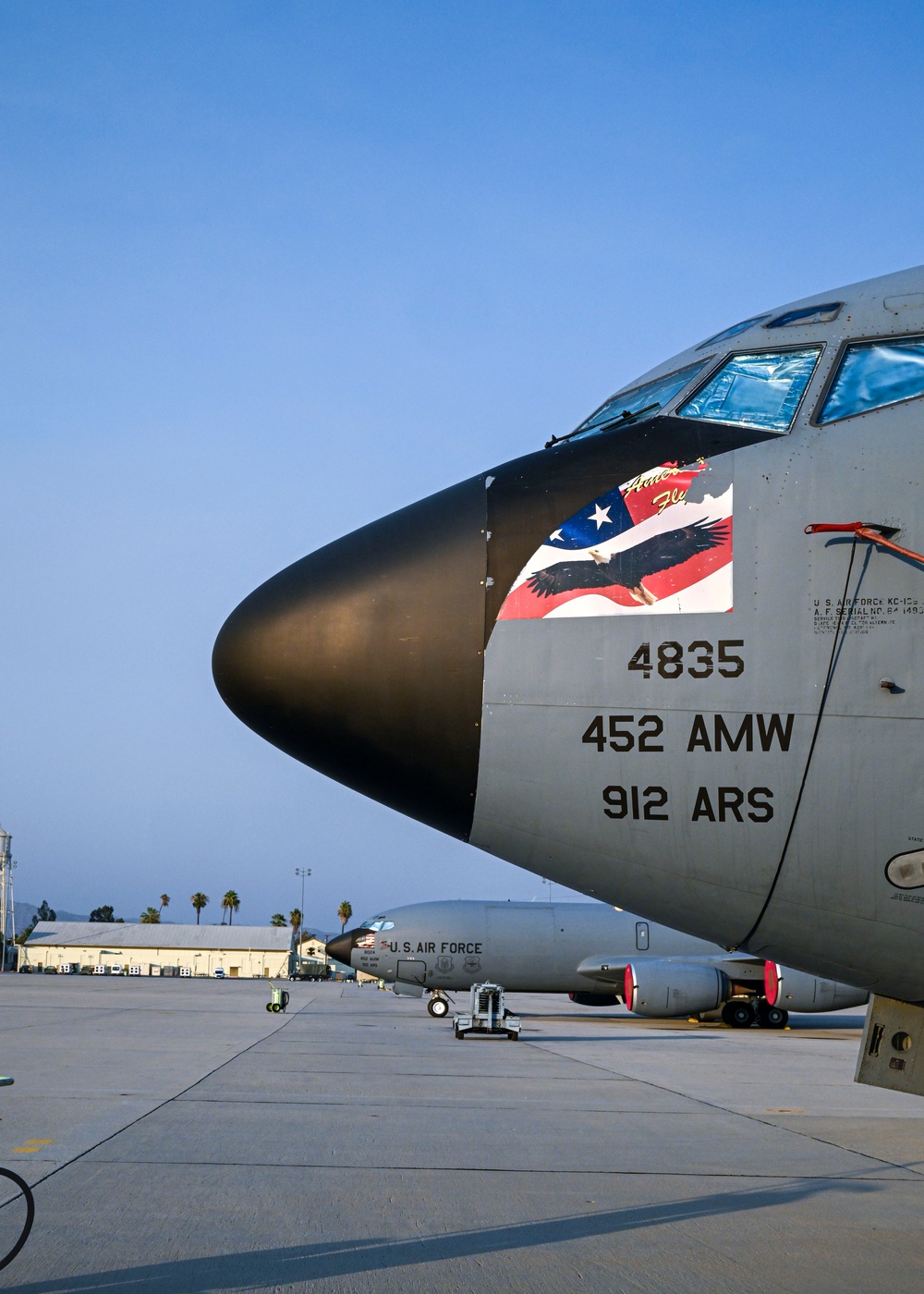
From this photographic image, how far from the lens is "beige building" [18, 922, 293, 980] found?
309ft

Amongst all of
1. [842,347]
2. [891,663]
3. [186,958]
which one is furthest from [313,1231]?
[186,958]

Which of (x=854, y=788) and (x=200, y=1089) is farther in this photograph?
(x=200, y=1089)

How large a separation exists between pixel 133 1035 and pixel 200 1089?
8.59 m

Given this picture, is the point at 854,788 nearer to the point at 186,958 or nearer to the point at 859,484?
the point at 859,484

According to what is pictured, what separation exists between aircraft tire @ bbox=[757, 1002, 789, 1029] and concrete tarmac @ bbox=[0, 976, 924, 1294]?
15.1 meters

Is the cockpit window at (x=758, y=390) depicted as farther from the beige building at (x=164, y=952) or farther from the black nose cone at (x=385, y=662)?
the beige building at (x=164, y=952)

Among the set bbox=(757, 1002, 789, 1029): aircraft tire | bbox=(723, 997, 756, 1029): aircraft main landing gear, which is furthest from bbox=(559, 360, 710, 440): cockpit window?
bbox=(757, 1002, 789, 1029): aircraft tire

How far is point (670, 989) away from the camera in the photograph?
25266 mm

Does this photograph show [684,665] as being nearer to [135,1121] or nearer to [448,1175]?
[448,1175]

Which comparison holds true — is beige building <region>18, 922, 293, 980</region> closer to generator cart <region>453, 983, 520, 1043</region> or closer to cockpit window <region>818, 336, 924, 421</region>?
generator cart <region>453, 983, 520, 1043</region>

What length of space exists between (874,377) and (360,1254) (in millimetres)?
4976

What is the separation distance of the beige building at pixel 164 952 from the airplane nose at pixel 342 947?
64393mm

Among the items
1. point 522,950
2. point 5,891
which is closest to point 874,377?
point 522,950

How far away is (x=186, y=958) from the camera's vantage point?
95.8m
